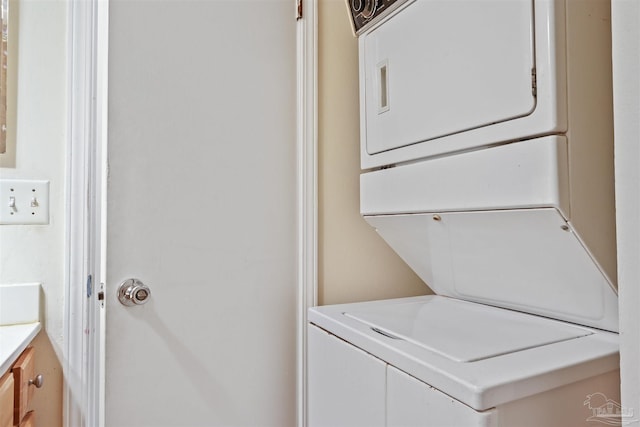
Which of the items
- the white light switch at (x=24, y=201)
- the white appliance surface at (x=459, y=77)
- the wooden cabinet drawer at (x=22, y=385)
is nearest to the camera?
the white appliance surface at (x=459, y=77)

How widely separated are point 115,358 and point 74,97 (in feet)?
2.76

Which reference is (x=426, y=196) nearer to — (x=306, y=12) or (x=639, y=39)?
(x=639, y=39)

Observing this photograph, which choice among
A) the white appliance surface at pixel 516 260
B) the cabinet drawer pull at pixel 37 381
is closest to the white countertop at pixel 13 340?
the cabinet drawer pull at pixel 37 381

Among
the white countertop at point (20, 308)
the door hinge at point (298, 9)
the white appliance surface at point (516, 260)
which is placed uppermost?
the door hinge at point (298, 9)

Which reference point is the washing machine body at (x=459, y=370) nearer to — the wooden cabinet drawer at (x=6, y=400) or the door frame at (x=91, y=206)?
the door frame at (x=91, y=206)

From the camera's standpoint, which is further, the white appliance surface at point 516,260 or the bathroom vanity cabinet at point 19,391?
the bathroom vanity cabinet at point 19,391

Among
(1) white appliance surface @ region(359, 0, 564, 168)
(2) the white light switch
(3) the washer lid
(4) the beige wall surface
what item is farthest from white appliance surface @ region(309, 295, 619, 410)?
(2) the white light switch

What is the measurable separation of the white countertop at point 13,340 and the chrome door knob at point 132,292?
0.28 m

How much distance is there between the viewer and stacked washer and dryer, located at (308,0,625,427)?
2.42ft

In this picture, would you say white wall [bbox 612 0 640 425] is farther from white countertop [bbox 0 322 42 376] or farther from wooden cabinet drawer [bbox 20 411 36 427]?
wooden cabinet drawer [bbox 20 411 36 427]

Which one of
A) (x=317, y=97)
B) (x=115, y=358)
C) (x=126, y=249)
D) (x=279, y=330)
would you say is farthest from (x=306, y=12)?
(x=115, y=358)

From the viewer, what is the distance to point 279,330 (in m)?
1.34

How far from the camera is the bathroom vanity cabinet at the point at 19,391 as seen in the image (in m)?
1.00

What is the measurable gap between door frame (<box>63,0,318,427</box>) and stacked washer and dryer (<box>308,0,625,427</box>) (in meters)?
0.24
